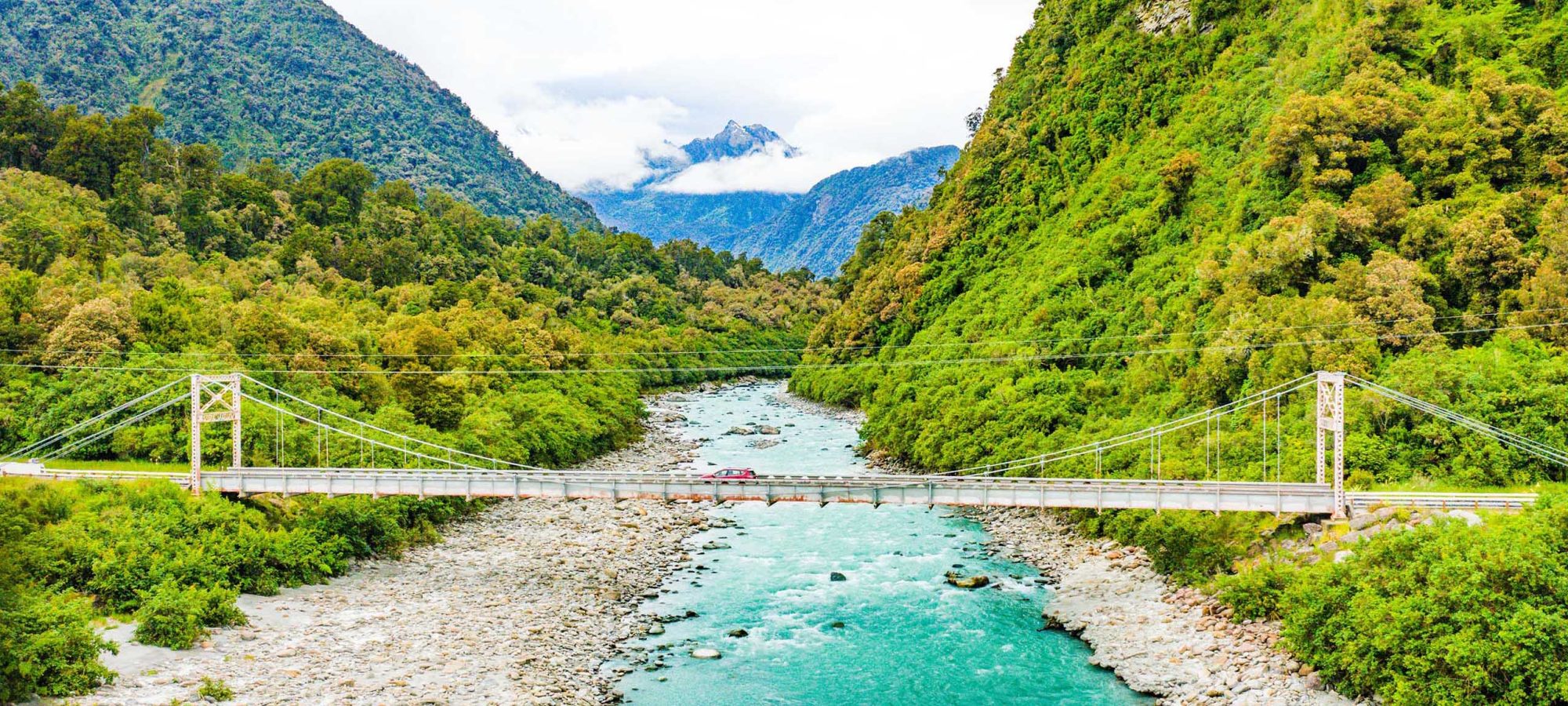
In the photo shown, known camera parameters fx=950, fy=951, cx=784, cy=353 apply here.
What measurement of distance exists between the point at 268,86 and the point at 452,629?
13769 centimetres

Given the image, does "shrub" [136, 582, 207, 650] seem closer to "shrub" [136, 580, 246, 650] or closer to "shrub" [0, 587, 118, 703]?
"shrub" [136, 580, 246, 650]

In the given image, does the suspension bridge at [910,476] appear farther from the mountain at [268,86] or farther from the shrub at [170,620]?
the mountain at [268,86]

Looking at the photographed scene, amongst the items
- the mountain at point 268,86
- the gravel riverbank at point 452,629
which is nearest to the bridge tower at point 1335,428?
the gravel riverbank at point 452,629

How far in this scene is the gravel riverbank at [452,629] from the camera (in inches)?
789

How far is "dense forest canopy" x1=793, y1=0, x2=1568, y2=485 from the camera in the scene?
27125mm

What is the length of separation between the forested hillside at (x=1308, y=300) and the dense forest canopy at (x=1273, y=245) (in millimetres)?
117

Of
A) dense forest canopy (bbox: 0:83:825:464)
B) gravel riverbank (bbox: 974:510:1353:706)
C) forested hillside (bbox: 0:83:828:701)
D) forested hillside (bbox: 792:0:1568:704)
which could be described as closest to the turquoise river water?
gravel riverbank (bbox: 974:510:1353:706)

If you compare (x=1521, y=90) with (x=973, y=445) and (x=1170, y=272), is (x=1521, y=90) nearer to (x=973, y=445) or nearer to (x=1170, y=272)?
(x=1170, y=272)

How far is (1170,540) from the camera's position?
27.3 metres

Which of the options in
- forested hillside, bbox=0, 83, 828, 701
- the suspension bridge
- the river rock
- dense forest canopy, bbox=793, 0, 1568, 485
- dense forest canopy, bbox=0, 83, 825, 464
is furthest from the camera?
dense forest canopy, bbox=0, 83, 825, 464

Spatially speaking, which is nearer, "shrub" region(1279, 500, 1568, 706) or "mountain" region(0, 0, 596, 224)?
"shrub" region(1279, 500, 1568, 706)

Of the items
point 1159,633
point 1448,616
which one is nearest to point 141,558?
point 1159,633

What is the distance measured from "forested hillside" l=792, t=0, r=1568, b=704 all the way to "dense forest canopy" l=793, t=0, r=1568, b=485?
0.38 ft

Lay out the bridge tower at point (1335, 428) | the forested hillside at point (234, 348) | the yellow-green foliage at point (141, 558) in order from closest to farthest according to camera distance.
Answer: the yellow-green foliage at point (141, 558), the bridge tower at point (1335, 428), the forested hillside at point (234, 348)
